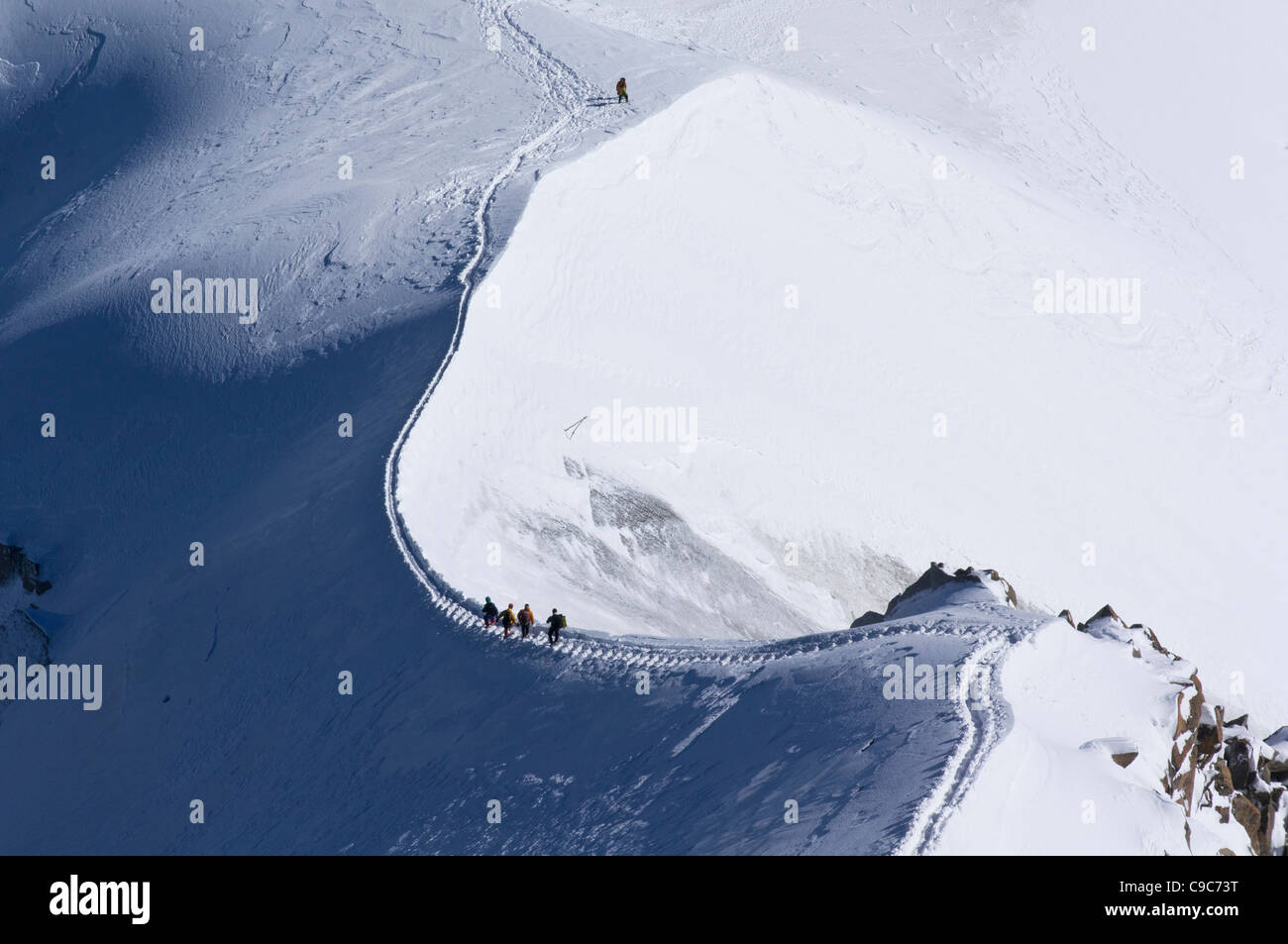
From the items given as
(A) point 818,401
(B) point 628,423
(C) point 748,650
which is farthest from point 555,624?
(A) point 818,401

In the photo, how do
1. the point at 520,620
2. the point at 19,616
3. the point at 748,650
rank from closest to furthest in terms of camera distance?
the point at 748,650, the point at 520,620, the point at 19,616

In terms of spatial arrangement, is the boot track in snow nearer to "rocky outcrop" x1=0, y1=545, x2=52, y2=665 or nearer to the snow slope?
the snow slope

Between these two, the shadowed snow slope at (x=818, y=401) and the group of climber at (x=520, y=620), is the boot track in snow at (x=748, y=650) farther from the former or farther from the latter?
the shadowed snow slope at (x=818, y=401)

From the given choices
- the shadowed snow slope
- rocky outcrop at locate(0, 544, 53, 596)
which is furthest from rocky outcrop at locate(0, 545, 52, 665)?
the shadowed snow slope

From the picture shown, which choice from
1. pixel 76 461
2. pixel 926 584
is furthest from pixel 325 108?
pixel 926 584

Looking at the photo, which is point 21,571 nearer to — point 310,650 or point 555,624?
point 310,650

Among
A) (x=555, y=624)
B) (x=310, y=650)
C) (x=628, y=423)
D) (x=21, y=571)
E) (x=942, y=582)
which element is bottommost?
(x=21, y=571)

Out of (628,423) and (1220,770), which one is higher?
(628,423)
